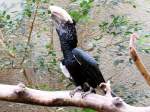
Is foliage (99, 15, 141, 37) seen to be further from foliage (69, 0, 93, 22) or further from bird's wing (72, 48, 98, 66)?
bird's wing (72, 48, 98, 66)

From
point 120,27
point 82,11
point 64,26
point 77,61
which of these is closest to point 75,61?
point 77,61

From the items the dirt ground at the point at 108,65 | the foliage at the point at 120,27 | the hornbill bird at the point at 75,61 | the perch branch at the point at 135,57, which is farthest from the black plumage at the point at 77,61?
the dirt ground at the point at 108,65

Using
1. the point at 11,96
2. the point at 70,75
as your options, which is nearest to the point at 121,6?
the point at 70,75

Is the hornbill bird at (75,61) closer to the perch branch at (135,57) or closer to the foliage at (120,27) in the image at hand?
the perch branch at (135,57)

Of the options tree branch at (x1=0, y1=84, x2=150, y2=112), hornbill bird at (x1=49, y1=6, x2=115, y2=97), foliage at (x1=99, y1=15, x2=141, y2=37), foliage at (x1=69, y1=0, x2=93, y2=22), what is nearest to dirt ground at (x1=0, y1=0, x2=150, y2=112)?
foliage at (x1=99, y1=15, x2=141, y2=37)

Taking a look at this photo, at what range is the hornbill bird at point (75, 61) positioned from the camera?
4.91 ft

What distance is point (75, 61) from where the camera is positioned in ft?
5.01

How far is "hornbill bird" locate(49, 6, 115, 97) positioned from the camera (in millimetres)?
1498

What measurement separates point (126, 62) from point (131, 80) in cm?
23

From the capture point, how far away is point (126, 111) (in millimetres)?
1350

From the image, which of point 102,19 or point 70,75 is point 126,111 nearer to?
point 70,75

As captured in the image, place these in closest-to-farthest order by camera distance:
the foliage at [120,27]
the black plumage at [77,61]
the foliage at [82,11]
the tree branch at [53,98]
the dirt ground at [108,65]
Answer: the tree branch at [53,98] → the black plumage at [77,61] → the foliage at [82,11] → the foliage at [120,27] → the dirt ground at [108,65]

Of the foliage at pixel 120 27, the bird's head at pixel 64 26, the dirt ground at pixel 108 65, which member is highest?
the bird's head at pixel 64 26

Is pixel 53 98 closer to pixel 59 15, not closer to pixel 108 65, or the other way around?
pixel 59 15
